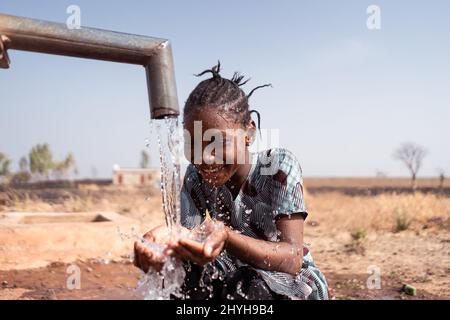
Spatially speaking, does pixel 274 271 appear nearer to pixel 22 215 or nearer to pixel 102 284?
pixel 102 284

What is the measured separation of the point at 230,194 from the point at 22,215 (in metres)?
5.87

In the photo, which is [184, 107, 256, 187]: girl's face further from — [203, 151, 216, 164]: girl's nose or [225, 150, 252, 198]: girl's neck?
[225, 150, 252, 198]: girl's neck

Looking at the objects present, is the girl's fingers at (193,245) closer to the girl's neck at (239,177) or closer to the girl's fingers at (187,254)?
the girl's fingers at (187,254)

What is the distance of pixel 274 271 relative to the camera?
176 centimetres

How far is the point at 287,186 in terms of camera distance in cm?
182

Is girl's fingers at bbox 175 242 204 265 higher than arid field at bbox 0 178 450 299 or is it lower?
higher

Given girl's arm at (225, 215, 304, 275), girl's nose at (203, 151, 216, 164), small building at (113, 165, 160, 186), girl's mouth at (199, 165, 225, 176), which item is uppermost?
girl's nose at (203, 151, 216, 164)

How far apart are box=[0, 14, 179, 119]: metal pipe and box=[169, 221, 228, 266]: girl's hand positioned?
436 mm

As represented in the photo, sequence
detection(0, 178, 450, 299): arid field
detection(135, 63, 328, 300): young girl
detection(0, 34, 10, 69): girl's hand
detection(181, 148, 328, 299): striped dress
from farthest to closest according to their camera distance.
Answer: detection(0, 178, 450, 299): arid field
detection(181, 148, 328, 299): striped dress
detection(135, 63, 328, 300): young girl
detection(0, 34, 10, 69): girl's hand

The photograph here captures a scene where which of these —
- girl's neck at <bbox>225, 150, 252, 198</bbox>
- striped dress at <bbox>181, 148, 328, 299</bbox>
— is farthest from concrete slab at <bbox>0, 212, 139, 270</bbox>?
girl's neck at <bbox>225, 150, 252, 198</bbox>

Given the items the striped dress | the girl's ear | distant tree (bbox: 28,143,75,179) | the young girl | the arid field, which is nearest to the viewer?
the young girl

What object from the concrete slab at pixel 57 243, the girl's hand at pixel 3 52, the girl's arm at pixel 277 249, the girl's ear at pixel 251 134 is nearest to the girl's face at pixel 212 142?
the girl's ear at pixel 251 134

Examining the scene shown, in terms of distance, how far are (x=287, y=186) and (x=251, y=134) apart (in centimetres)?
26

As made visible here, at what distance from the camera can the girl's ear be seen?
6.20 feet
